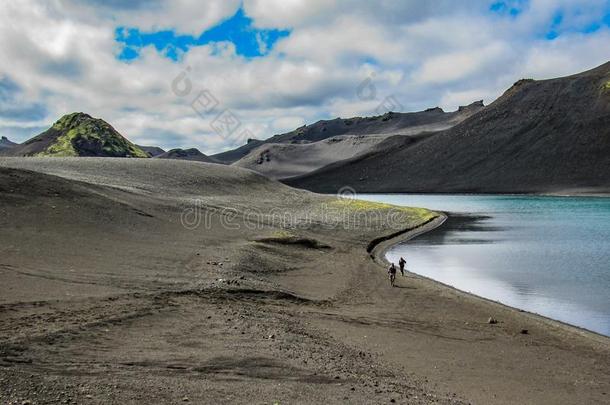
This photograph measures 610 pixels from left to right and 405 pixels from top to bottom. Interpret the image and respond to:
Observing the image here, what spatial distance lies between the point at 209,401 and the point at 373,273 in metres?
24.4

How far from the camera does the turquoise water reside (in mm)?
26125

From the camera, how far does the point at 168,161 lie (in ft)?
291

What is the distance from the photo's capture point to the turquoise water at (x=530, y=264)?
85.7ft

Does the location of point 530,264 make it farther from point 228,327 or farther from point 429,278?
point 228,327

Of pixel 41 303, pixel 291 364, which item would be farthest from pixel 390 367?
pixel 41 303

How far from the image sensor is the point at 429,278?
3372 cm

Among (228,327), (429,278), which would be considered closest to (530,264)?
(429,278)

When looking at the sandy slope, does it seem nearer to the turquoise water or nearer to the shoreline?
the shoreline

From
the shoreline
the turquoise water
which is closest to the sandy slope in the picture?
the shoreline

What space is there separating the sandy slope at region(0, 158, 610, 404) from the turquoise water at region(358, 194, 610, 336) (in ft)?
10.3

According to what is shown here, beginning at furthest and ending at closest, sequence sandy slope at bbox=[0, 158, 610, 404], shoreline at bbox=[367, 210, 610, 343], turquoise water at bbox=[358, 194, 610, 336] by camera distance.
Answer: turquoise water at bbox=[358, 194, 610, 336] → shoreline at bbox=[367, 210, 610, 343] → sandy slope at bbox=[0, 158, 610, 404]

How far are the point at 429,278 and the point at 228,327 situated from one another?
2024 cm

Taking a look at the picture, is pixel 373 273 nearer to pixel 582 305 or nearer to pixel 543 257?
pixel 582 305

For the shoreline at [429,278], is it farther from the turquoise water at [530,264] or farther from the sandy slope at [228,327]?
the turquoise water at [530,264]
